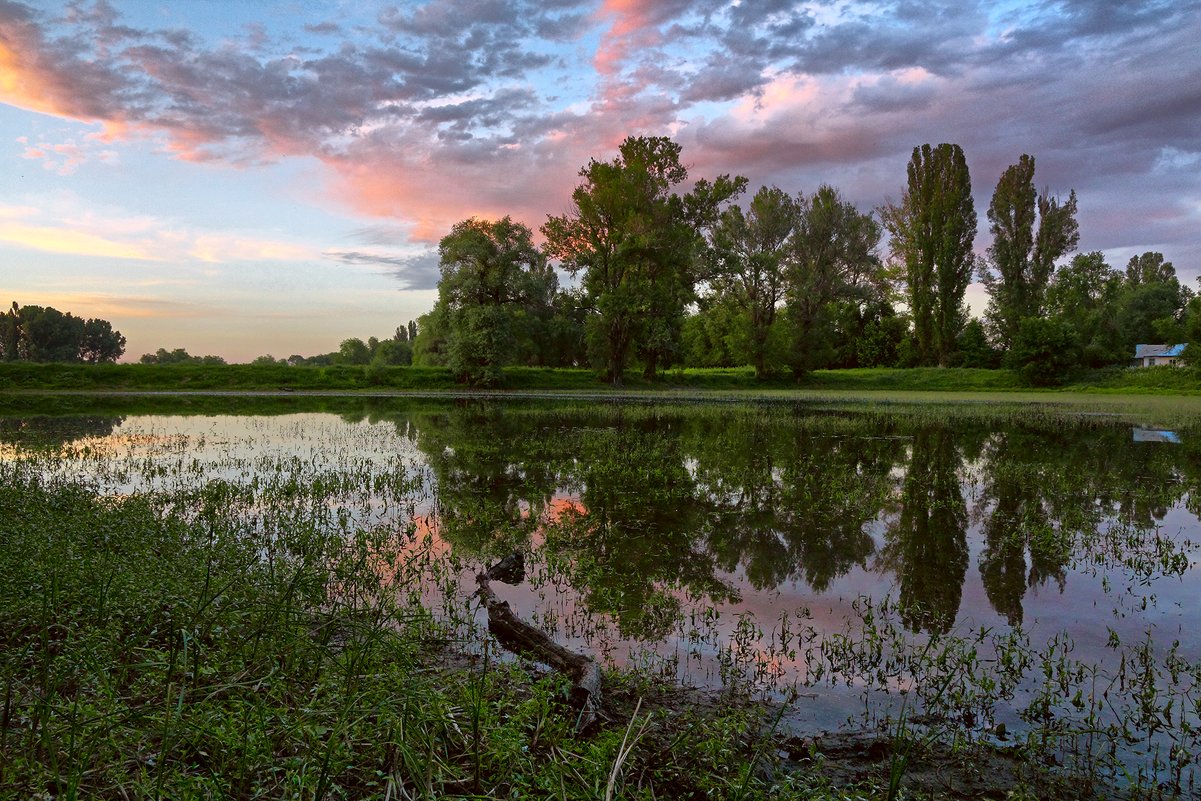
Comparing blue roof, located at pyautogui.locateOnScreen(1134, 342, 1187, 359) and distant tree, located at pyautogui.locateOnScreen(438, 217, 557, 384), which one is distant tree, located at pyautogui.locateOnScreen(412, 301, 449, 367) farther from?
blue roof, located at pyautogui.locateOnScreen(1134, 342, 1187, 359)

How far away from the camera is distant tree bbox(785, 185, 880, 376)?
7075 cm

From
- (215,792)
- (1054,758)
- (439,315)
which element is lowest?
(1054,758)

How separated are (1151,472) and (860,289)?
2276 inches

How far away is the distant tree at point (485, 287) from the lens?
55531 mm

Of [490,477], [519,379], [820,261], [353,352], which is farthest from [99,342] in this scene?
[490,477]

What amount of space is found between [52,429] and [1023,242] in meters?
85.2

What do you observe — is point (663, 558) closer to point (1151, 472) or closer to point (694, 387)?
point (1151, 472)

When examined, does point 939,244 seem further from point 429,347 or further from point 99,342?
point 99,342

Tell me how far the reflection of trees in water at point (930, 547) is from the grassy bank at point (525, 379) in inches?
1771

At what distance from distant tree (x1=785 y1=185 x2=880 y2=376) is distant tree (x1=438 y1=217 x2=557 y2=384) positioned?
2854 cm

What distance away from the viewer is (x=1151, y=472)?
1764cm

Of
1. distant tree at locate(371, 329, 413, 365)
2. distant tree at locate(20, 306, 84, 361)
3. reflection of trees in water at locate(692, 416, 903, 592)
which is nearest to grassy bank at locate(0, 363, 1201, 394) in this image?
reflection of trees in water at locate(692, 416, 903, 592)

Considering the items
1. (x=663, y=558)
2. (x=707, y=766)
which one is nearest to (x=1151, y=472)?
(x=663, y=558)

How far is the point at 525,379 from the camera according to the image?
62531 millimetres
